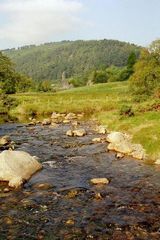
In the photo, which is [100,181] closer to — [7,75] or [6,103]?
[6,103]

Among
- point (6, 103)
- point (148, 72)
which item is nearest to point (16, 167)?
point (148, 72)

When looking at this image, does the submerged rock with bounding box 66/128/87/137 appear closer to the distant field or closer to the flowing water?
the distant field

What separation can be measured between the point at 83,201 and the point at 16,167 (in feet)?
19.8

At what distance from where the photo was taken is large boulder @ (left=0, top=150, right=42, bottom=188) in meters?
23.2

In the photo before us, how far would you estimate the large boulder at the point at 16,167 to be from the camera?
23227 mm

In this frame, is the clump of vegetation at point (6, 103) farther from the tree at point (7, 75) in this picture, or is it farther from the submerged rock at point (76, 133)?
the tree at point (7, 75)

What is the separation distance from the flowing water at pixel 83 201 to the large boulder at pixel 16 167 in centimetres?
50

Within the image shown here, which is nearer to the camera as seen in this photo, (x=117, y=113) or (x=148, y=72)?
(x=117, y=113)

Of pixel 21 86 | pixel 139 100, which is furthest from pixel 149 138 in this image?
pixel 21 86

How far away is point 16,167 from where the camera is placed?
24.4m

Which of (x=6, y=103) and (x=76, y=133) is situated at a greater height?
(x=76, y=133)

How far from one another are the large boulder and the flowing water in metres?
0.50

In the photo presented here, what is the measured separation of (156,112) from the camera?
127 feet

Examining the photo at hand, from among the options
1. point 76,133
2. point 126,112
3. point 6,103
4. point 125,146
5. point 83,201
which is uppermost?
point 126,112
